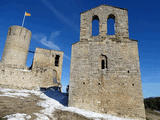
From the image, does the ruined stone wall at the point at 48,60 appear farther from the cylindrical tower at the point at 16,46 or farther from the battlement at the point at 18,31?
the battlement at the point at 18,31

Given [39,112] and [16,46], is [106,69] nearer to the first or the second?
[39,112]

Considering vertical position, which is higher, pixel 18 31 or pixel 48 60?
pixel 18 31

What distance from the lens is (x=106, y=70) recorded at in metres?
7.98

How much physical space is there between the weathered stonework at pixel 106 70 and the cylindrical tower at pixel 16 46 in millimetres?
13156

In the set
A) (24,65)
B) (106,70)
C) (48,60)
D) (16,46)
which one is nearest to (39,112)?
(106,70)

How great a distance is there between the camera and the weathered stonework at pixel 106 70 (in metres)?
7.16

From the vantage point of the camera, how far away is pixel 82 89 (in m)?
8.02

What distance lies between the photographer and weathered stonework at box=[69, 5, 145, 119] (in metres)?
7.16

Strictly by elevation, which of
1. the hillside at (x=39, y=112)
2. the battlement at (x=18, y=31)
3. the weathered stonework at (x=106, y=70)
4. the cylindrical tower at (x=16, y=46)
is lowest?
the hillside at (x=39, y=112)

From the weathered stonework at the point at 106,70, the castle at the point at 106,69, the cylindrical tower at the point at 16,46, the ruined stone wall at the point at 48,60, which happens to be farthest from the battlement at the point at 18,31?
the weathered stonework at the point at 106,70

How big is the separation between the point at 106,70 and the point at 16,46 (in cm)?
1710

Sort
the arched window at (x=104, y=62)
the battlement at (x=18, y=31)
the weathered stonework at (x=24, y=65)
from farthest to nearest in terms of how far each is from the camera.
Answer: the battlement at (x=18, y=31) → the weathered stonework at (x=24, y=65) → the arched window at (x=104, y=62)

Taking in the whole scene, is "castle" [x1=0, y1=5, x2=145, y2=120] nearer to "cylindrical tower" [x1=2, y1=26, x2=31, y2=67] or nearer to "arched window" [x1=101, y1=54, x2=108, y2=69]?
"arched window" [x1=101, y1=54, x2=108, y2=69]

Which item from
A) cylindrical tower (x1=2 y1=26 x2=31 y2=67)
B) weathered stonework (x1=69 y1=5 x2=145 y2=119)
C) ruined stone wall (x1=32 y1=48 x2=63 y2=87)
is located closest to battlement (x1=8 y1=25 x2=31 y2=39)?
cylindrical tower (x1=2 y1=26 x2=31 y2=67)
